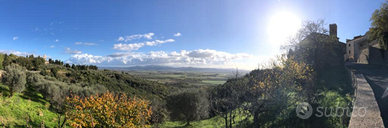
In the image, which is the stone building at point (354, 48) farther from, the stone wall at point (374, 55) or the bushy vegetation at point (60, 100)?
the bushy vegetation at point (60, 100)

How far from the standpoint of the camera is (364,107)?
9.26m

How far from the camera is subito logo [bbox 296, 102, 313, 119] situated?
12.5 metres

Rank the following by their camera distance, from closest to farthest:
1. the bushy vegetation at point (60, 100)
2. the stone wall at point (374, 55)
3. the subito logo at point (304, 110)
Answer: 1. the bushy vegetation at point (60, 100)
2. the subito logo at point (304, 110)
3. the stone wall at point (374, 55)

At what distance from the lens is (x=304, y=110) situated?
1333 cm

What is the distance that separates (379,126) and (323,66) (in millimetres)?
31650

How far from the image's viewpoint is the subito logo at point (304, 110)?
12499 mm

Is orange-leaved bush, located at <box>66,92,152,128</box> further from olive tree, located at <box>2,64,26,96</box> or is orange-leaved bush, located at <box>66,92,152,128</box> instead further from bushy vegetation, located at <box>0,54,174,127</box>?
olive tree, located at <box>2,64,26,96</box>

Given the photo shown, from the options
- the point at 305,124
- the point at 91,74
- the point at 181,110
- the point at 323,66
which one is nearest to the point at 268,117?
Answer: the point at 305,124

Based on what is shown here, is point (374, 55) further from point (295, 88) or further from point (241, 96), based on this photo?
point (241, 96)

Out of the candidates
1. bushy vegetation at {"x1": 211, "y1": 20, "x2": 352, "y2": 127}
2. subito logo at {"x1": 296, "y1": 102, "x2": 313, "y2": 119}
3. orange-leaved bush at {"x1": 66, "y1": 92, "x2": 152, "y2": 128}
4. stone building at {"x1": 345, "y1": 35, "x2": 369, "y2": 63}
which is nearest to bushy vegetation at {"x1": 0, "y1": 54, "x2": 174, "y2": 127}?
orange-leaved bush at {"x1": 66, "y1": 92, "x2": 152, "y2": 128}

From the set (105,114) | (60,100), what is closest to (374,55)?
(105,114)

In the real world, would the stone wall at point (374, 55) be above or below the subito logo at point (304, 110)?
above

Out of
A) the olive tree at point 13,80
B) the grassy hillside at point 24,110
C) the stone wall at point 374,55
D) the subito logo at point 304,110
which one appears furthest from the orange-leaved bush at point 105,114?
the stone wall at point 374,55

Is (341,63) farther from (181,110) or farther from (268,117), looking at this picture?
(181,110)
